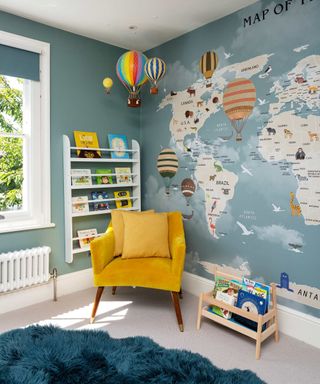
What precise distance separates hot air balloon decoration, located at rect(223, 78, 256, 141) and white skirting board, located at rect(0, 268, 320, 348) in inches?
57.8

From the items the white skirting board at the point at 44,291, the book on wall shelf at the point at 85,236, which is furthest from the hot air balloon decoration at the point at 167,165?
the white skirting board at the point at 44,291

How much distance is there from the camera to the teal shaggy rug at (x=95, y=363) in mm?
1583

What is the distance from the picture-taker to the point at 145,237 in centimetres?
284

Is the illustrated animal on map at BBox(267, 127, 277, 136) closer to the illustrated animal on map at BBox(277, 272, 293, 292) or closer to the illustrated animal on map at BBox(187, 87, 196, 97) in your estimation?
the illustrated animal on map at BBox(187, 87, 196, 97)

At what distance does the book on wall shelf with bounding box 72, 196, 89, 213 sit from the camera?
10.3 feet

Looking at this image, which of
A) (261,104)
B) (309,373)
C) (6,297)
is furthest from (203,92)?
(6,297)

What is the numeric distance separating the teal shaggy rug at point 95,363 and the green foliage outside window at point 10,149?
129 centimetres

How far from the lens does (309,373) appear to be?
1959 mm

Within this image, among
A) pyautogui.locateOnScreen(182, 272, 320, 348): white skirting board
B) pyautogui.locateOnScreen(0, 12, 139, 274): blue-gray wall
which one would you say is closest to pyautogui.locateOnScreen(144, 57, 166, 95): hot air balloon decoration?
pyautogui.locateOnScreen(0, 12, 139, 274): blue-gray wall

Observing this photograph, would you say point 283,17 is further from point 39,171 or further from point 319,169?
point 39,171

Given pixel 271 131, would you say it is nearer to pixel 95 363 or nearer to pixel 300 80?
pixel 300 80

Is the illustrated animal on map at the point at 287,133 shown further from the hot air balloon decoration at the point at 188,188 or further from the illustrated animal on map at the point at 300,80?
the hot air balloon decoration at the point at 188,188

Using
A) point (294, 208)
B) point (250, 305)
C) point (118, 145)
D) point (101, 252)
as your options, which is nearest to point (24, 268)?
point (101, 252)

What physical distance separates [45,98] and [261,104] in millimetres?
1961
